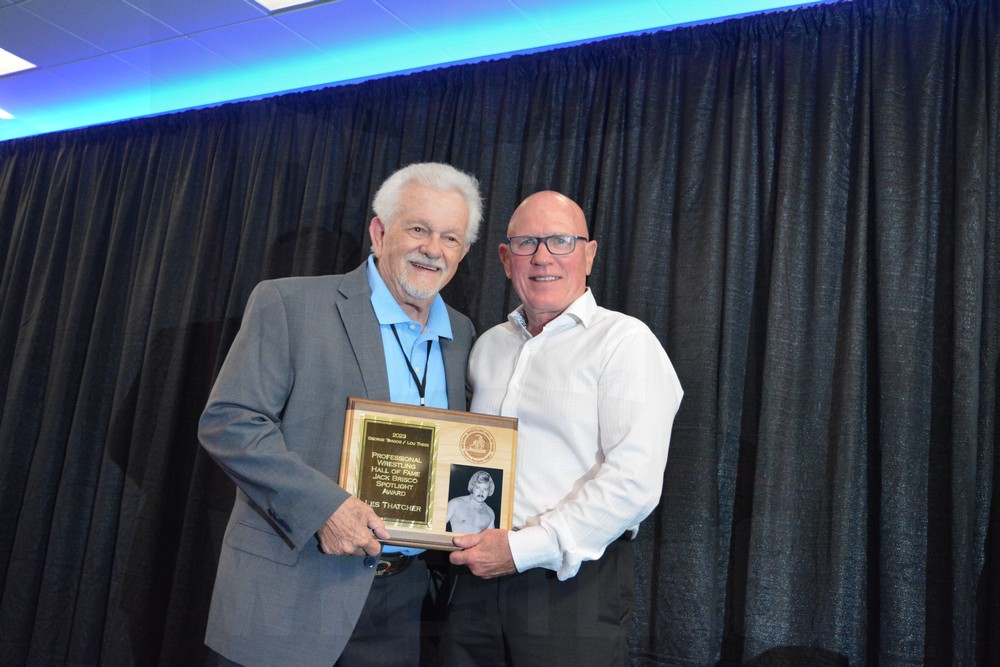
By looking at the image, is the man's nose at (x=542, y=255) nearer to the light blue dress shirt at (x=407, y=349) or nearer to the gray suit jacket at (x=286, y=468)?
the light blue dress shirt at (x=407, y=349)

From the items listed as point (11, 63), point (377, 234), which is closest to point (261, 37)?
point (11, 63)

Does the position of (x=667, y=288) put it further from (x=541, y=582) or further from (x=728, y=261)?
(x=541, y=582)

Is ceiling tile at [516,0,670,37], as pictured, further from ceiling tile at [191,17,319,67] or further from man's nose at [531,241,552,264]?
man's nose at [531,241,552,264]

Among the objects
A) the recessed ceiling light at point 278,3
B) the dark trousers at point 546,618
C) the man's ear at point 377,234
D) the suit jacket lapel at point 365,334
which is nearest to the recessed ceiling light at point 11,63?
the recessed ceiling light at point 278,3

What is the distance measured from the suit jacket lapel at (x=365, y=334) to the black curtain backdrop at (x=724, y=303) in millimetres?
1085

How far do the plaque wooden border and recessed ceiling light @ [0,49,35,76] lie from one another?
3117mm

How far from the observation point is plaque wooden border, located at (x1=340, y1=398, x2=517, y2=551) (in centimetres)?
197

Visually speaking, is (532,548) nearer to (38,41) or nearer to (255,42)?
(255,42)

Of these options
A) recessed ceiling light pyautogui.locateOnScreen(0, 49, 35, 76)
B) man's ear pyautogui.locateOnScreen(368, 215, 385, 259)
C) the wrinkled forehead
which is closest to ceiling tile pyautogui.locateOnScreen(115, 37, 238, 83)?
recessed ceiling light pyautogui.locateOnScreen(0, 49, 35, 76)

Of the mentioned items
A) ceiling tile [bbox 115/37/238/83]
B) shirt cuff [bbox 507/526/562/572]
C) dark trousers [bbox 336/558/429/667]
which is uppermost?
ceiling tile [bbox 115/37/238/83]

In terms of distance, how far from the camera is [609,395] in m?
2.06

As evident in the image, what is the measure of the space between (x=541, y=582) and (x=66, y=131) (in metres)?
4.07

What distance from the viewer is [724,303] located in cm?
285

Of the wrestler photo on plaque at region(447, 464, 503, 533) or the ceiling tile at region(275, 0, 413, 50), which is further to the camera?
the ceiling tile at region(275, 0, 413, 50)
